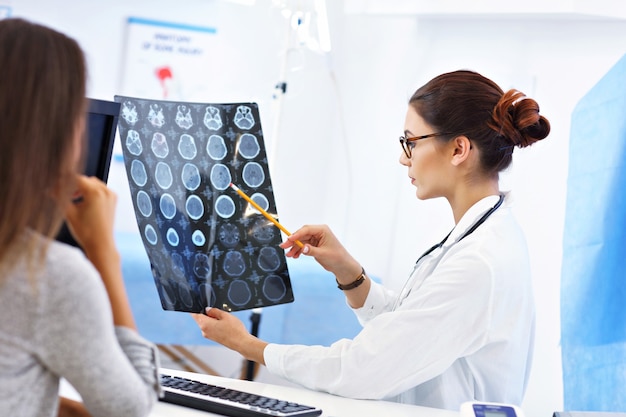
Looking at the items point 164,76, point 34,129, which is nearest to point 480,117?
point 34,129

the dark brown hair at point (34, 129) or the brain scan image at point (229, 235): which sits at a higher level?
the dark brown hair at point (34, 129)

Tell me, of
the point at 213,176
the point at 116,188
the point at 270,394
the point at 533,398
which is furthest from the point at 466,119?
the point at 116,188

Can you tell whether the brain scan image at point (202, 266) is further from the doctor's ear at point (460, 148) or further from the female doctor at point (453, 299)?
the doctor's ear at point (460, 148)

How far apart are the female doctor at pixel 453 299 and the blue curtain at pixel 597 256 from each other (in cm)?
78

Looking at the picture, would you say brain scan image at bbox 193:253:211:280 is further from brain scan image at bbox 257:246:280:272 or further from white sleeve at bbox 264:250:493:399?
white sleeve at bbox 264:250:493:399

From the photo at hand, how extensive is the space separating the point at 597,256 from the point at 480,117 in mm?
1043

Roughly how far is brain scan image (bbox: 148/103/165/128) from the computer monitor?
16 centimetres

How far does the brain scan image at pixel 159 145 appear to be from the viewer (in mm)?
1568

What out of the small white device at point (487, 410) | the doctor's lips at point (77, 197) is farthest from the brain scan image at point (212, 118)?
the small white device at point (487, 410)

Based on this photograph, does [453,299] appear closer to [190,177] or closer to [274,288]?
[274,288]

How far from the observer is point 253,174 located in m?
1.65

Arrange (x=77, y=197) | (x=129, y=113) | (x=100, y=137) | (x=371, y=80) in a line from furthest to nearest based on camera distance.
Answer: (x=371, y=80)
(x=129, y=113)
(x=100, y=137)
(x=77, y=197)

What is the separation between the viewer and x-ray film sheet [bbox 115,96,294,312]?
1562 millimetres

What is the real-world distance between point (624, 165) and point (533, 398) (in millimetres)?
1028
